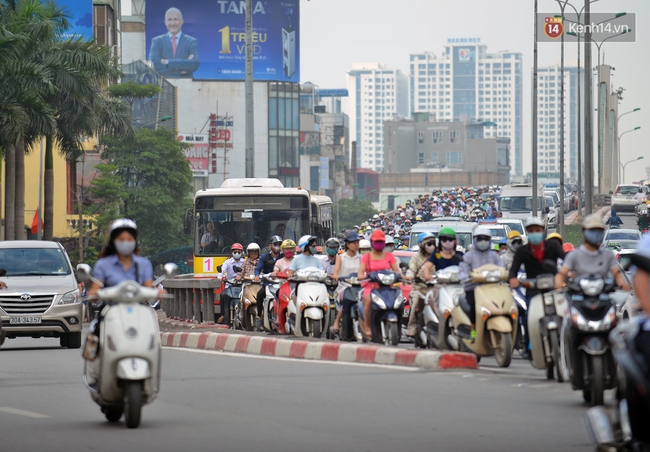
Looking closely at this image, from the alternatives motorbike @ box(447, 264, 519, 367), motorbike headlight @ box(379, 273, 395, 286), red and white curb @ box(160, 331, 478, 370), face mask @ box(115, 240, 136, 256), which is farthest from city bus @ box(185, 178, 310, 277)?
face mask @ box(115, 240, 136, 256)

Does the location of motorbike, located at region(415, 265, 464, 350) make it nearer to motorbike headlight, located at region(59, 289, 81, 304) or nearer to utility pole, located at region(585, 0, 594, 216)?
motorbike headlight, located at region(59, 289, 81, 304)

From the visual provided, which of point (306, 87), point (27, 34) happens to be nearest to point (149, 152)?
point (27, 34)

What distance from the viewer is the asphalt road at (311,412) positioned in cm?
803

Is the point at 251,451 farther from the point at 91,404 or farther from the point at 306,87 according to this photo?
the point at 306,87

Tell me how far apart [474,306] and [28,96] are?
26.5 metres

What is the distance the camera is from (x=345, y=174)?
6334 inches

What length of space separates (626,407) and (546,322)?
5.15 meters

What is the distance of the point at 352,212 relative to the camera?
140125mm

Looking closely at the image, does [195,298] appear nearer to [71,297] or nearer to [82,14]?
[71,297]

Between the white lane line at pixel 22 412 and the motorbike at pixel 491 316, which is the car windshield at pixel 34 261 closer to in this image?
the motorbike at pixel 491 316

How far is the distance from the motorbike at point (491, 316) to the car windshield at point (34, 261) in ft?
28.5

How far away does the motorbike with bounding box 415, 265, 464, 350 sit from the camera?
520 inches

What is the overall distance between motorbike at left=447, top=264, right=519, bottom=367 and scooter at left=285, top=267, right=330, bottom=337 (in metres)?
3.81

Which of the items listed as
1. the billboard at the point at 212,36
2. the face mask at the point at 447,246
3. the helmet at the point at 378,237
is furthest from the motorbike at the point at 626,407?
the billboard at the point at 212,36
